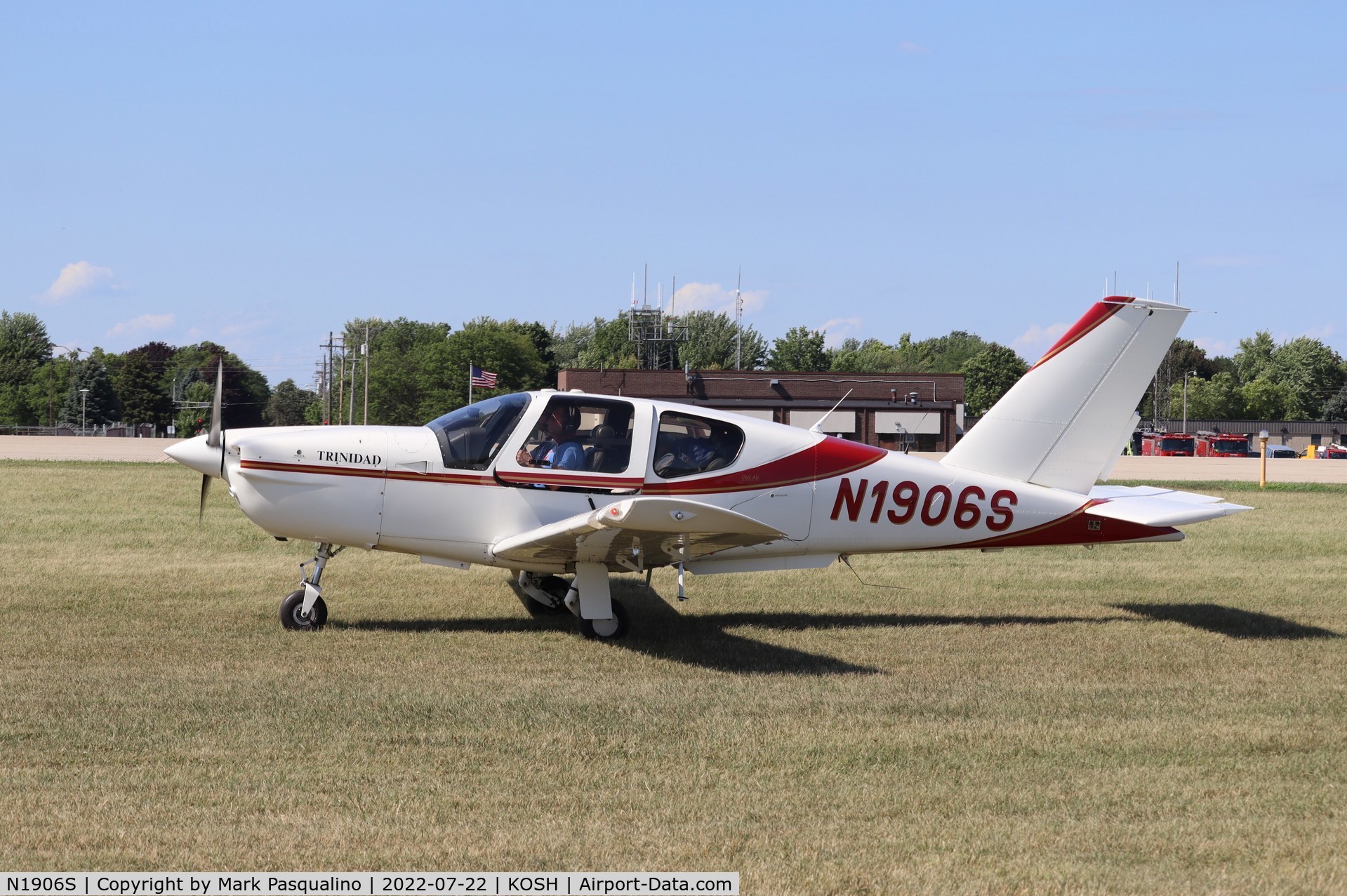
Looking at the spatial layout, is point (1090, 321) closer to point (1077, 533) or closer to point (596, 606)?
point (1077, 533)

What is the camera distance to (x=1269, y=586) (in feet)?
41.0

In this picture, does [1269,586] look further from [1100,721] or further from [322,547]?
[322,547]

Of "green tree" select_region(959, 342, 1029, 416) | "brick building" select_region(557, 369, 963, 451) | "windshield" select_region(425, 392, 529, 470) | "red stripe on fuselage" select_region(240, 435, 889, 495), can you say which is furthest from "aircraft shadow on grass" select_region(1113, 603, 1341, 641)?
"green tree" select_region(959, 342, 1029, 416)

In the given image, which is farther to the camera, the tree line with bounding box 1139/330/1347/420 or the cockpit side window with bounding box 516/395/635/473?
the tree line with bounding box 1139/330/1347/420

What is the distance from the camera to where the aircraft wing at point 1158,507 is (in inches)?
388

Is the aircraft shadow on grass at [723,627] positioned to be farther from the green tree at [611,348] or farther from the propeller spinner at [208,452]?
the green tree at [611,348]

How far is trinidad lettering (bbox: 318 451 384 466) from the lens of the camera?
31.1 ft

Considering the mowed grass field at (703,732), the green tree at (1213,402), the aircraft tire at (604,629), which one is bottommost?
the mowed grass field at (703,732)

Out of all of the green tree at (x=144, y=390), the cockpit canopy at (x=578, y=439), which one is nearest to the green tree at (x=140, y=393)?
the green tree at (x=144, y=390)

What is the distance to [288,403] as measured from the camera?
450 ft

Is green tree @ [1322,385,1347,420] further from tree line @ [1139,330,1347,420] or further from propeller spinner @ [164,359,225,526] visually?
propeller spinner @ [164,359,225,526]

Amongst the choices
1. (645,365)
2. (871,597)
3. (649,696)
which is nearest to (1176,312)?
(871,597)

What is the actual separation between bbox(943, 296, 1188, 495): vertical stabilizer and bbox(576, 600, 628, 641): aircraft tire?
329 centimetres

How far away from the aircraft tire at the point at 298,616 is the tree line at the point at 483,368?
256 ft
